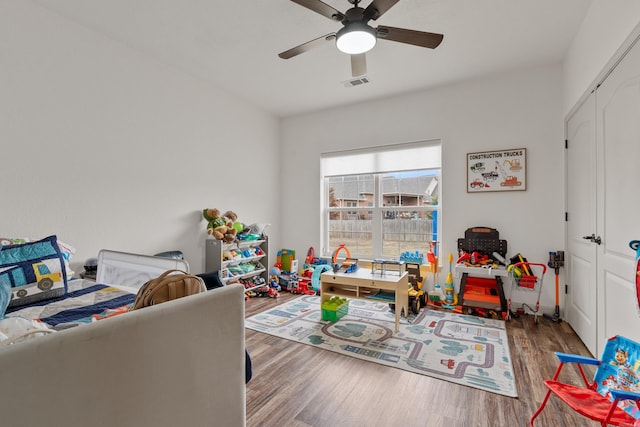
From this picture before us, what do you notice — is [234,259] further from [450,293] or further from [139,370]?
[139,370]

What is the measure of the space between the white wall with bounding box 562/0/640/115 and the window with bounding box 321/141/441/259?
145cm

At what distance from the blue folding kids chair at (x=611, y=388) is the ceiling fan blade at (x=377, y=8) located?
2.18 m

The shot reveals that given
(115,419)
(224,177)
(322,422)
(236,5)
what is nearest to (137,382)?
(115,419)

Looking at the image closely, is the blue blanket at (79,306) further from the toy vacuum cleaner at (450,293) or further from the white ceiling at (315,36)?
the toy vacuum cleaner at (450,293)

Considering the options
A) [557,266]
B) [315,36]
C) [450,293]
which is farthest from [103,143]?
[557,266]

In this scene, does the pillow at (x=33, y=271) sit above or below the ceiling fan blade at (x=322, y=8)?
below

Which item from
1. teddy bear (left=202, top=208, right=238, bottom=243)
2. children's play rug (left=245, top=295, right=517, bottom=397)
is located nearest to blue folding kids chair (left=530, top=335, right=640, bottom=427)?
children's play rug (left=245, top=295, right=517, bottom=397)

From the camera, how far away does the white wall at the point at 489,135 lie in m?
3.41

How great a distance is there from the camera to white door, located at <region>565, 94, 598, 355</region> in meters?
2.44

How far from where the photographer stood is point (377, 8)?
1902mm

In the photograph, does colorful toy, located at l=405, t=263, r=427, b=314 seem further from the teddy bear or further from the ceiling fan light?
the ceiling fan light

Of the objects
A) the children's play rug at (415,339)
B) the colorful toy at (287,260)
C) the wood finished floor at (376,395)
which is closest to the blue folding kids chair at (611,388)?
the wood finished floor at (376,395)

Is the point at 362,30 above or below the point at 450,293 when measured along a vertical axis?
above

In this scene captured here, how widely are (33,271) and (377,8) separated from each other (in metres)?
2.71
